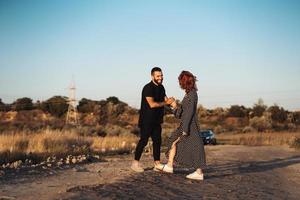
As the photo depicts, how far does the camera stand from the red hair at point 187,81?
10.2 meters

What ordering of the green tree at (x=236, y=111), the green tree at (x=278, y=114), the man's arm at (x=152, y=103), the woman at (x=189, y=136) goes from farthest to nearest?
the green tree at (x=236, y=111) → the green tree at (x=278, y=114) → the man's arm at (x=152, y=103) → the woman at (x=189, y=136)

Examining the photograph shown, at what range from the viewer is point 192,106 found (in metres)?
10.2

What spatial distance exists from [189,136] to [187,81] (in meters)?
1.13

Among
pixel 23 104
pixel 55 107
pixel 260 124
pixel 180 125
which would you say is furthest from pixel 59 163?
pixel 23 104

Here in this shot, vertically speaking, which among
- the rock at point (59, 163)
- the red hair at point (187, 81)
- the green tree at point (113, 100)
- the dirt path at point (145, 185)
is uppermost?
the green tree at point (113, 100)

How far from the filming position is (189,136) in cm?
1035

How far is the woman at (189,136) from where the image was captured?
10.2 metres

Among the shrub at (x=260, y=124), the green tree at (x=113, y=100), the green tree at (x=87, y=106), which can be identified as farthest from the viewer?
the green tree at (x=113, y=100)

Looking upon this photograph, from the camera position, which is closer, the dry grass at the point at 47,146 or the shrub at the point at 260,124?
the dry grass at the point at 47,146

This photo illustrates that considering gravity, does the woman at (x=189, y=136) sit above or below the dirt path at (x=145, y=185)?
above

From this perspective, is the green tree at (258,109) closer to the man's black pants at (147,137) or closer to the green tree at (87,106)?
the green tree at (87,106)

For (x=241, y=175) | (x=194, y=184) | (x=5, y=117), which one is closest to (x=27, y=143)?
(x=241, y=175)

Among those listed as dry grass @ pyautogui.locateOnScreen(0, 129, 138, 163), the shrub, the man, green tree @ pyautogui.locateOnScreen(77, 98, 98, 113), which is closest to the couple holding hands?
the man

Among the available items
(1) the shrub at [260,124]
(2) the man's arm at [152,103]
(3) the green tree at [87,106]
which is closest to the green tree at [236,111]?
(1) the shrub at [260,124]
